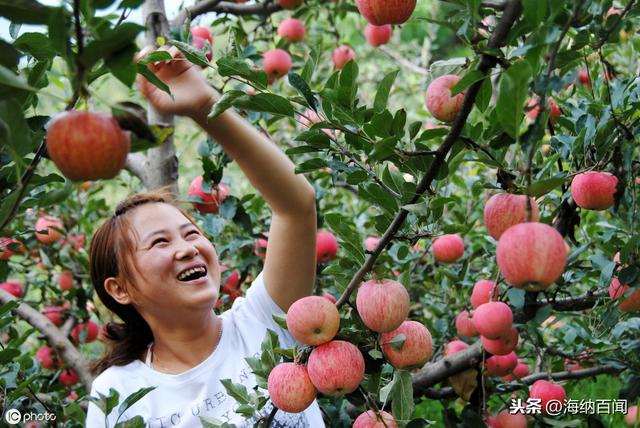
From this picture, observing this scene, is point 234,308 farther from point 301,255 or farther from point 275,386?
point 275,386

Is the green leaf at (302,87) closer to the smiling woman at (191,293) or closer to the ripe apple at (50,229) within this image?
the smiling woman at (191,293)

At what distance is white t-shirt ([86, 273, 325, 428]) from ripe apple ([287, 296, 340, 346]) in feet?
1.14

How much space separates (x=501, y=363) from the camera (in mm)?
1648

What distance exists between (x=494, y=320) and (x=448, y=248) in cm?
71

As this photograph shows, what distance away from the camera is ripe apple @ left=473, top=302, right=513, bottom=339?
1.26 m

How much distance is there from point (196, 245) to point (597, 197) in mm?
813

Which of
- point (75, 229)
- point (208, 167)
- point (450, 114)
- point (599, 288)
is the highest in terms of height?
point (450, 114)

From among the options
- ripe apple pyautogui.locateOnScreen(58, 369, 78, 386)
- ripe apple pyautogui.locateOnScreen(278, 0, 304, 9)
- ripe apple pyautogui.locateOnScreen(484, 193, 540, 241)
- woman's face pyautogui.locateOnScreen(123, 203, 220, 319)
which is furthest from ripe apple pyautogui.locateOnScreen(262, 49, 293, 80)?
ripe apple pyautogui.locateOnScreen(484, 193, 540, 241)

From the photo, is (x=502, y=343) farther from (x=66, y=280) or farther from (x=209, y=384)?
(x=66, y=280)

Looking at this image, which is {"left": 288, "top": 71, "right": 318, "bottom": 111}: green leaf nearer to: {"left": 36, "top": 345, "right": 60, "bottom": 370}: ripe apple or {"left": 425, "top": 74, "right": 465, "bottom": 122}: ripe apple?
{"left": 425, "top": 74, "right": 465, "bottom": 122}: ripe apple

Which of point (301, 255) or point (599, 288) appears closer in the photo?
point (599, 288)

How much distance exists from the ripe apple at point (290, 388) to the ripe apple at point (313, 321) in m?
0.05

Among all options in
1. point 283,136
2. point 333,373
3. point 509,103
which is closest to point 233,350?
point 333,373

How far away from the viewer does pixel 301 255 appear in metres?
1.52
